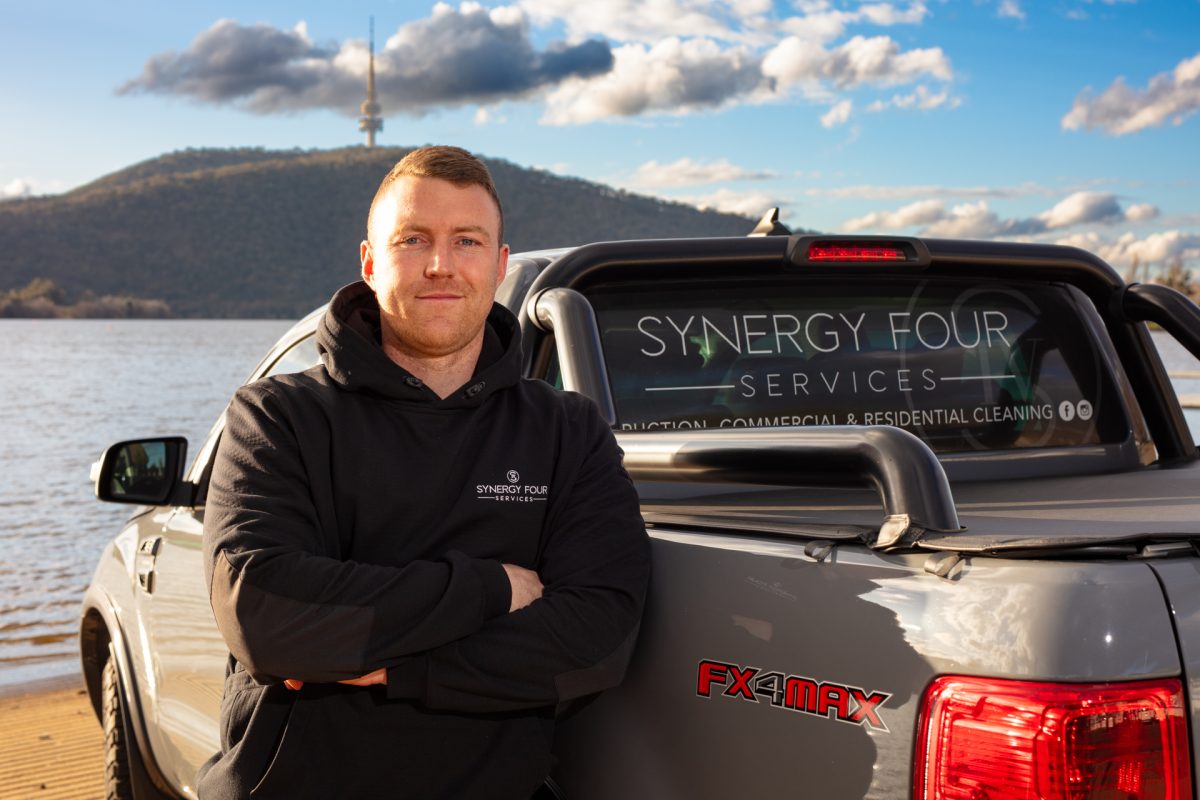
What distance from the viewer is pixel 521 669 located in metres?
1.93

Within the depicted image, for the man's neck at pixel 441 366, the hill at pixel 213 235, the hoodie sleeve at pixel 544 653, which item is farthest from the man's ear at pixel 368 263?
the hill at pixel 213 235

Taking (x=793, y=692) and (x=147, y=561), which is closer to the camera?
(x=793, y=692)

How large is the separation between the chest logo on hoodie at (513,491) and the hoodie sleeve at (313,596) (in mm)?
151

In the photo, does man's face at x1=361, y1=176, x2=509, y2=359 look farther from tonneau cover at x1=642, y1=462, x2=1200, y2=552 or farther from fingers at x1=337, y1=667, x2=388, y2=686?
fingers at x1=337, y1=667, x2=388, y2=686

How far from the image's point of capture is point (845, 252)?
9.50ft

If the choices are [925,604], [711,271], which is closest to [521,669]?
[925,604]

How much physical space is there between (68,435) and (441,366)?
120 ft

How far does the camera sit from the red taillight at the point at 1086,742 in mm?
1471

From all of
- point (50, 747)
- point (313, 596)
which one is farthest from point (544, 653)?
point (50, 747)

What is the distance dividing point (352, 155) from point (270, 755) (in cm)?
11453

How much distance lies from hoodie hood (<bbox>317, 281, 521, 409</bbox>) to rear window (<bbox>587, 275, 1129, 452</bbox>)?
20.4 inches

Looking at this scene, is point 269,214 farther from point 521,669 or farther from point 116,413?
point 521,669

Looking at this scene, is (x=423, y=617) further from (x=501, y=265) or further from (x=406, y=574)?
(x=501, y=265)

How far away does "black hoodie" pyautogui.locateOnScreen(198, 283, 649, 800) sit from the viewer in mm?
1922
